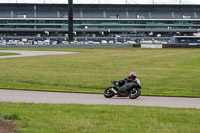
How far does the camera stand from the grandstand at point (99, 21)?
140750 mm

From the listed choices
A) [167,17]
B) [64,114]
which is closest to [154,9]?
[167,17]

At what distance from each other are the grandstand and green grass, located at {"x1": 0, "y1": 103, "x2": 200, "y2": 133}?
126 m

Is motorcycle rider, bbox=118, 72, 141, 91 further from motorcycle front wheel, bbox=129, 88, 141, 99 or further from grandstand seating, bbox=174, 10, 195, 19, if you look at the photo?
grandstand seating, bbox=174, 10, 195, 19

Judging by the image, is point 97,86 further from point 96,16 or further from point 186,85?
point 96,16

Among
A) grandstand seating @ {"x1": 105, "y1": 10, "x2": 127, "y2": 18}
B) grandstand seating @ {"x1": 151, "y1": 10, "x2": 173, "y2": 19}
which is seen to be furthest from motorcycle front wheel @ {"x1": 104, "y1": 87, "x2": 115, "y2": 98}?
grandstand seating @ {"x1": 151, "y1": 10, "x2": 173, "y2": 19}

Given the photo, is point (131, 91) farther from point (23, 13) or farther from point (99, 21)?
point (23, 13)

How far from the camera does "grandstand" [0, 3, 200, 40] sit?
14075cm

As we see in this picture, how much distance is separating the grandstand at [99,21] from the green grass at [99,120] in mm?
125998

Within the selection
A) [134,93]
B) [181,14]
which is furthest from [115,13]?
[134,93]

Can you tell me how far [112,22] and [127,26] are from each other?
5.92m

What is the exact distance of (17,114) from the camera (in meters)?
11.6

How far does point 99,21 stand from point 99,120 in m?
133

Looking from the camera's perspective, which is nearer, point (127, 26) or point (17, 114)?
point (17, 114)

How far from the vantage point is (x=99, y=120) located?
428 inches
